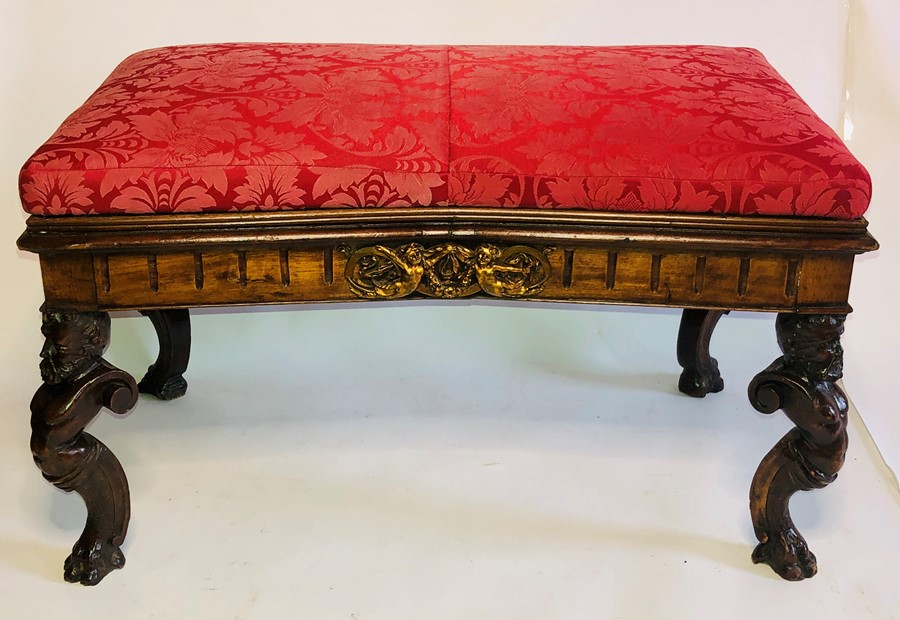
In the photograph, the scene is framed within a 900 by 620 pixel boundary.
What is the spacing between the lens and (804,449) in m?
1.54

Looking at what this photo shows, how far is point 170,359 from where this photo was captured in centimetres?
198

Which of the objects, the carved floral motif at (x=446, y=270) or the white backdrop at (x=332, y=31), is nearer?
the carved floral motif at (x=446, y=270)

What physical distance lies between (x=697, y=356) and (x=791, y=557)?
471 mm

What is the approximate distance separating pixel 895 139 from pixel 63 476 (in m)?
1.61

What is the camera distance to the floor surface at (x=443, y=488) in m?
1.57

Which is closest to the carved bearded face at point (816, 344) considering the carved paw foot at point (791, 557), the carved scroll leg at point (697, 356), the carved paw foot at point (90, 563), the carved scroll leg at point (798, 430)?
the carved scroll leg at point (798, 430)

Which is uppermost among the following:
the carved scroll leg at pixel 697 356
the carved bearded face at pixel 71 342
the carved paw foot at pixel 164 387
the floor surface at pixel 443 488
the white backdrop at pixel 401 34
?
the white backdrop at pixel 401 34

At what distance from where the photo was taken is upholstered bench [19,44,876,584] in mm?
1393

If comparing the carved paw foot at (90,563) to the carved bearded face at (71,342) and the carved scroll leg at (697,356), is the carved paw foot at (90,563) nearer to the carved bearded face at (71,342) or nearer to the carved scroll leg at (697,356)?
the carved bearded face at (71,342)

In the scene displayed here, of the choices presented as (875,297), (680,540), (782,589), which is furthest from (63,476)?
(875,297)

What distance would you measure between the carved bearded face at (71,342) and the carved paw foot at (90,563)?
0.26 meters

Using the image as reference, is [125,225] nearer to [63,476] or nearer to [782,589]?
[63,476]

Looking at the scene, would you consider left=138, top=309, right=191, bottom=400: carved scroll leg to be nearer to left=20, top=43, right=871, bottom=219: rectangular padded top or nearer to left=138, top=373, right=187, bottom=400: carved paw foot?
left=138, top=373, right=187, bottom=400: carved paw foot

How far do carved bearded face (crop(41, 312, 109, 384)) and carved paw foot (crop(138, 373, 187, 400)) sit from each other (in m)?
0.51
